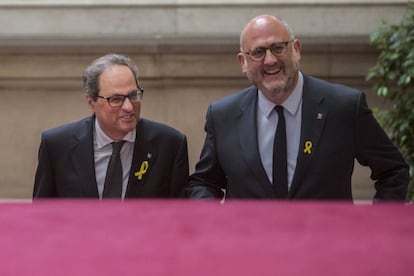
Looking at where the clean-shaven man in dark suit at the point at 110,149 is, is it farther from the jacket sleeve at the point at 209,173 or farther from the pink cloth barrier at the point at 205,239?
the pink cloth barrier at the point at 205,239

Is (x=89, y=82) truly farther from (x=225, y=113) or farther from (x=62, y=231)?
(x=62, y=231)

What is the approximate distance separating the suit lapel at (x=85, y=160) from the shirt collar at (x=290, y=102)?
0.79 meters

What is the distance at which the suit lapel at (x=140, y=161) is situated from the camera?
12.0 ft

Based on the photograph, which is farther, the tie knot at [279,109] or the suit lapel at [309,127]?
the tie knot at [279,109]

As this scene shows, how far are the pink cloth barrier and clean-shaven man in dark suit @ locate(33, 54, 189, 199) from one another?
2503 millimetres

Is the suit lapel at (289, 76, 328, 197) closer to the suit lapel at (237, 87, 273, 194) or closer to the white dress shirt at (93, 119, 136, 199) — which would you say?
the suit lapel at (237, 87, 273, 194)

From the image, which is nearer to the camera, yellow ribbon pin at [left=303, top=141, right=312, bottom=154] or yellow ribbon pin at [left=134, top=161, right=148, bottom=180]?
yellow ribbon pin at [left=303, top=141, right=312, bottom=154]

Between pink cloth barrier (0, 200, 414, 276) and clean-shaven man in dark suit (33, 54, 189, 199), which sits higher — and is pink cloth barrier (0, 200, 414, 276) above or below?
above

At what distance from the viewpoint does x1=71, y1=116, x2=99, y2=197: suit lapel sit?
3.67 meters

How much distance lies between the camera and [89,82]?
3.84 m

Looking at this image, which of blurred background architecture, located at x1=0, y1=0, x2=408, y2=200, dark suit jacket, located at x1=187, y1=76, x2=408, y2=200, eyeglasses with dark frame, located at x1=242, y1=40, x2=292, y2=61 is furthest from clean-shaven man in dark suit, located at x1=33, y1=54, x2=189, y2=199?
blurred background architecture, located at x1=0, y1=0, x2=408, y2=200

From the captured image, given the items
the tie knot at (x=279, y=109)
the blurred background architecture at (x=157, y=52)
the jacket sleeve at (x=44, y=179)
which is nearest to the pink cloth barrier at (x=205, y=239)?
the tie knot at (x=279, y=109)

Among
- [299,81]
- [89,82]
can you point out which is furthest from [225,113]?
[89,82]

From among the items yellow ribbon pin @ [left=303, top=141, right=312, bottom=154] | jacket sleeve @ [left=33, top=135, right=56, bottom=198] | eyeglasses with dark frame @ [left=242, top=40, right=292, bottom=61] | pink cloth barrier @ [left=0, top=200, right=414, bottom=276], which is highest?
pink cloth barrier @ [left=0, top=200, right=414, bottom=276]
